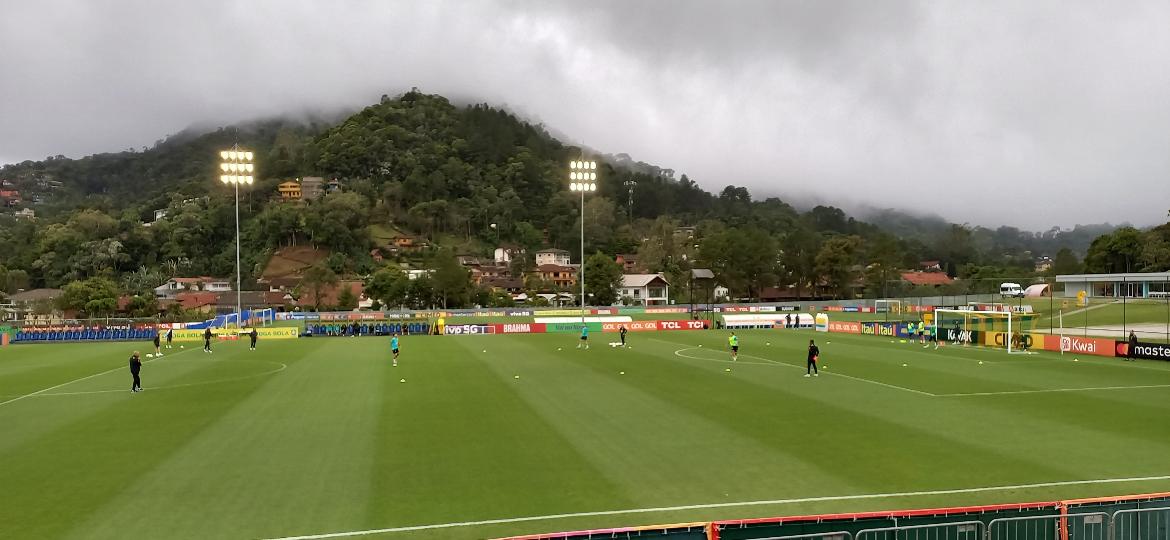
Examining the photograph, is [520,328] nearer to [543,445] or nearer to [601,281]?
[543,445]

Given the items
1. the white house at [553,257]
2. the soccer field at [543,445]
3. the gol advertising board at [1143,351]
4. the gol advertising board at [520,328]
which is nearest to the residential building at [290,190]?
the white house at [553,257]

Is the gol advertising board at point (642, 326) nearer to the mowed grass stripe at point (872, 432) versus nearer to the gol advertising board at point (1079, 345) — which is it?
the gol advertising board at point (1079, 345)

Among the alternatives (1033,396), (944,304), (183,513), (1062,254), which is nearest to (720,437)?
(183,513)

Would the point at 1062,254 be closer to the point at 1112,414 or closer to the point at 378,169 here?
the point at 1112,414

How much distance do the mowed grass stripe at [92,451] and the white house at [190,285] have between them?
106072 mm

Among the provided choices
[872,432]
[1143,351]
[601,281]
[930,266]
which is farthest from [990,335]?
[930,266]

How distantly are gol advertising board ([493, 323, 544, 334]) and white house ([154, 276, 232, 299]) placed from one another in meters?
83.8

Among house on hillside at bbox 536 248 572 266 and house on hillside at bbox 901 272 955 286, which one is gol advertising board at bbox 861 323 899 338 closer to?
house on hillside at bbox 901 272 955 286

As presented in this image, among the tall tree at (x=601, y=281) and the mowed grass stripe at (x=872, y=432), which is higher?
the tall tree at (x=601, y=281)

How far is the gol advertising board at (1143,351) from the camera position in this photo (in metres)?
33.2

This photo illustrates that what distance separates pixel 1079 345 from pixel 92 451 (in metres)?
43.1

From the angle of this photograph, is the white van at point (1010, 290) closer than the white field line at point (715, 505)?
No

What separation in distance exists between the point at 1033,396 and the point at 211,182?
20285cm

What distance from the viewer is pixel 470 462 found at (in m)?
15.1
